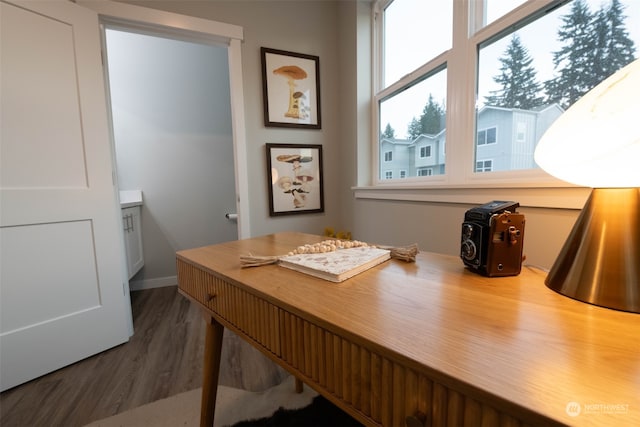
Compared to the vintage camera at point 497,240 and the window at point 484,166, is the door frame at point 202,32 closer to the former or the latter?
the window at point 484,166

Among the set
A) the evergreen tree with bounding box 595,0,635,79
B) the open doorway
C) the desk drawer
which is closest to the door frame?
the open doorway

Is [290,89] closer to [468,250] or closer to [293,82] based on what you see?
[293,82]

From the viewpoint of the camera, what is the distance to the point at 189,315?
2131 millimetres

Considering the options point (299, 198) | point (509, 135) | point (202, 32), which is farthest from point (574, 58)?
point (202, 32)

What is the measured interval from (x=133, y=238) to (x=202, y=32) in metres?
1.81

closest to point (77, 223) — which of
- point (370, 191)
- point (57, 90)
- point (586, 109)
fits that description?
point (57, 90)

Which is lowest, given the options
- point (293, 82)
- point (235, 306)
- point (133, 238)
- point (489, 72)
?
point (133, 238)

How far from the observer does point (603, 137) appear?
414mm

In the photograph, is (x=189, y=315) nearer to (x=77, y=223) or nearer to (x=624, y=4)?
(x=77, y=223)

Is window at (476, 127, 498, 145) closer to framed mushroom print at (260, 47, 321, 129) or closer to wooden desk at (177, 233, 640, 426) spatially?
wooden desk at (177, 233, 640, 426)

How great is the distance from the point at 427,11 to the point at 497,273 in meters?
1.60

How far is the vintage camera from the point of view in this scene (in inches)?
24.1

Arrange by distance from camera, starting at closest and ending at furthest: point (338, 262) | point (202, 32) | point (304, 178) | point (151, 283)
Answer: point (338, 262) < point (202, 32) < point (304, 178) < point (151, 283)

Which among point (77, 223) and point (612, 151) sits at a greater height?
point (612, 151)
